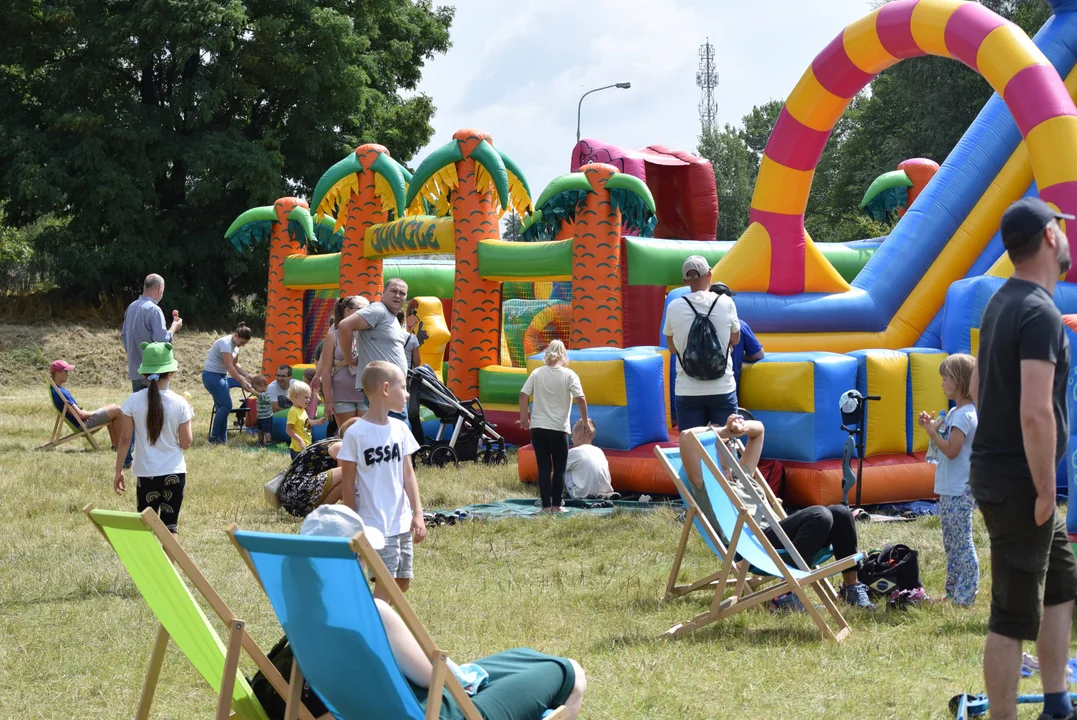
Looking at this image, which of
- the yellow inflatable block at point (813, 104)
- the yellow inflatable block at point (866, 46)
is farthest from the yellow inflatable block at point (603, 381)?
the yellow inflatable block at point (866, 46)

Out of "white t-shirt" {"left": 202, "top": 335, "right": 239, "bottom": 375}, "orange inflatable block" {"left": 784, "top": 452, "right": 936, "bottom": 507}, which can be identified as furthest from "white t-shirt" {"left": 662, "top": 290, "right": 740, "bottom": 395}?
"white t-shirt" {"left": 202, "top": 335, "right": 239, "bottom": 375}

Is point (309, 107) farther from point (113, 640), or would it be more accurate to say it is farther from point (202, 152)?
point (113, 640)

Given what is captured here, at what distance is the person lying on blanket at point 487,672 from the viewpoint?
285cm

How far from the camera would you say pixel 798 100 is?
9.35 m

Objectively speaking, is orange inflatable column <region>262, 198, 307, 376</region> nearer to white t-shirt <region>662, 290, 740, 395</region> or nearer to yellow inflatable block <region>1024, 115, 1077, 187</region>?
white t-shirt <region>662, 290, 740, 395</region>

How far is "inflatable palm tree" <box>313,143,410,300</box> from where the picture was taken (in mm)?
14438

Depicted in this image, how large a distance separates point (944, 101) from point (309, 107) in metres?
17.2

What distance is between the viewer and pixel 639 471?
8438 mm

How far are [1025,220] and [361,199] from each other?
12.2 meters

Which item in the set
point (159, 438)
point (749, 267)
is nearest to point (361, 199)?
point (749, 267)

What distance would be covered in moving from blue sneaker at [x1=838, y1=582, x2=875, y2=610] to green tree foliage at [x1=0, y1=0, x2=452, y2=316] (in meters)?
25.0

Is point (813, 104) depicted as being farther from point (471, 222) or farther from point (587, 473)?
point (471, 222)

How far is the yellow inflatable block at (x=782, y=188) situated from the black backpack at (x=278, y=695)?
712 cm

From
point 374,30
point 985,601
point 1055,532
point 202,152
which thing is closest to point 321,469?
point 985,601
